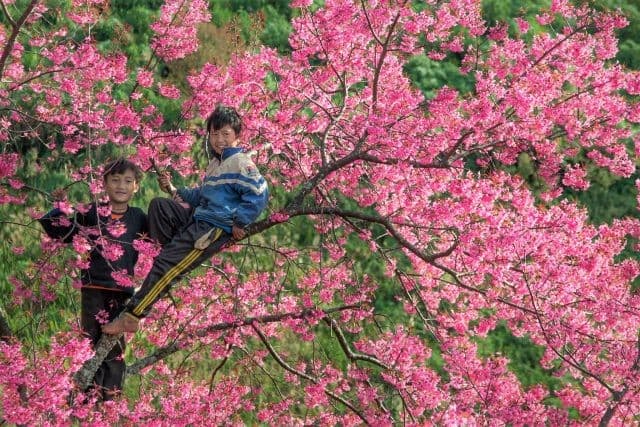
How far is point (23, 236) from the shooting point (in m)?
8.59

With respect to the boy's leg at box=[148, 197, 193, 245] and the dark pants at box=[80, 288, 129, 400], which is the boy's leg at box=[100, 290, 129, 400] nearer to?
the dark pants at box=[80, 288, 129, 400]

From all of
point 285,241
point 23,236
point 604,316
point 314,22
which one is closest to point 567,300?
point 604,316

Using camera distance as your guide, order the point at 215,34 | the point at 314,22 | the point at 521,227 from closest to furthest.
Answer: the point at 521,227
the point at 314,22
the point at 215,34

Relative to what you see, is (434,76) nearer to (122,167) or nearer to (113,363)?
(122,167)

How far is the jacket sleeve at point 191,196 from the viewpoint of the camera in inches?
191

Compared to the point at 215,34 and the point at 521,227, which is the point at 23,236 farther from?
the point at 521,227

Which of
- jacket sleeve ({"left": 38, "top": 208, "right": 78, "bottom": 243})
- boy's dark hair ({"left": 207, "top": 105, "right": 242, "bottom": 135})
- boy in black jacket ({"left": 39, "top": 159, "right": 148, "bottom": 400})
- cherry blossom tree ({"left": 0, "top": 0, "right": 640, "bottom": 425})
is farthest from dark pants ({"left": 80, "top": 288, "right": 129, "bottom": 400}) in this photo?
boy's dark hair ({"left": 207, "top": 105, "right": 242, "bottom": 135})

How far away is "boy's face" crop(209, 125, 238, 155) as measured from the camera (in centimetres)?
480

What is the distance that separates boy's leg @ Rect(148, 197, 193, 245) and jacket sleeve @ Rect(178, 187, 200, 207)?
11 cm

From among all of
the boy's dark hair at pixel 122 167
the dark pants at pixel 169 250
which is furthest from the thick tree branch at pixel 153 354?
the boy's dark hair at pixel 122 167

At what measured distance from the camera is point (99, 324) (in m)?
4.95

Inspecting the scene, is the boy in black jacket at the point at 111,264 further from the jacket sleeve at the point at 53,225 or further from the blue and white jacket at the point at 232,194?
the blue and white jacket at the point at 232,194

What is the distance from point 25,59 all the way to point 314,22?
6.25 m

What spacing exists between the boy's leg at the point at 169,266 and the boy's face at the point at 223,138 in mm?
568
